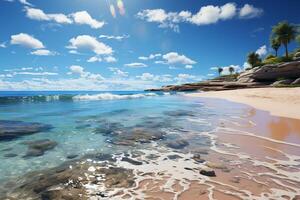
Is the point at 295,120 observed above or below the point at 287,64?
below

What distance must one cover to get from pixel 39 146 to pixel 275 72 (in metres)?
65.0

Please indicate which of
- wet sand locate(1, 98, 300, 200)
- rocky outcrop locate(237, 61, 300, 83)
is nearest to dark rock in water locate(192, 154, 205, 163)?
wet sand locate(1, 98, 300, 200)

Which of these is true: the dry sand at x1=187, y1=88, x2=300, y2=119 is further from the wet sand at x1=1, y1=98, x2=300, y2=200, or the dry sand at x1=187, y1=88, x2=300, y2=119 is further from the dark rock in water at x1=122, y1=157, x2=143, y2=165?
the dark rock in water at x1=122, y1=157, x2=143, y2=165

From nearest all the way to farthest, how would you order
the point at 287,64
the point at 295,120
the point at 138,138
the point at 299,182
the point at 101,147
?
the point at 299,182, the point at 101,147, the point at 138,138, the point at 295,120, the point at 287,64

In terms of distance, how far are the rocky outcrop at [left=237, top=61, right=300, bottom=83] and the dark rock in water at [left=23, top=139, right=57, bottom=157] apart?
6353 cm

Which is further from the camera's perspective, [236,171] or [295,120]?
[295,120]

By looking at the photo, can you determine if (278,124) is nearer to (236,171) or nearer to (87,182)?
(236,171)

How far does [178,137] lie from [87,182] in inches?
238

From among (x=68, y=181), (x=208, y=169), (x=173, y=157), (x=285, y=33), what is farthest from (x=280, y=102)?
(x=285, y=33)

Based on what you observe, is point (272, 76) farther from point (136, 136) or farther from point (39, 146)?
point (39, 146)

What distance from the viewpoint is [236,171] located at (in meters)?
6.58

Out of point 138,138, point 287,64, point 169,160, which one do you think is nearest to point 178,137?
point 138,138

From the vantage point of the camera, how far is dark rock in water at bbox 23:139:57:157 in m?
8.48

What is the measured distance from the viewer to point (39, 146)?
9.49 metres
